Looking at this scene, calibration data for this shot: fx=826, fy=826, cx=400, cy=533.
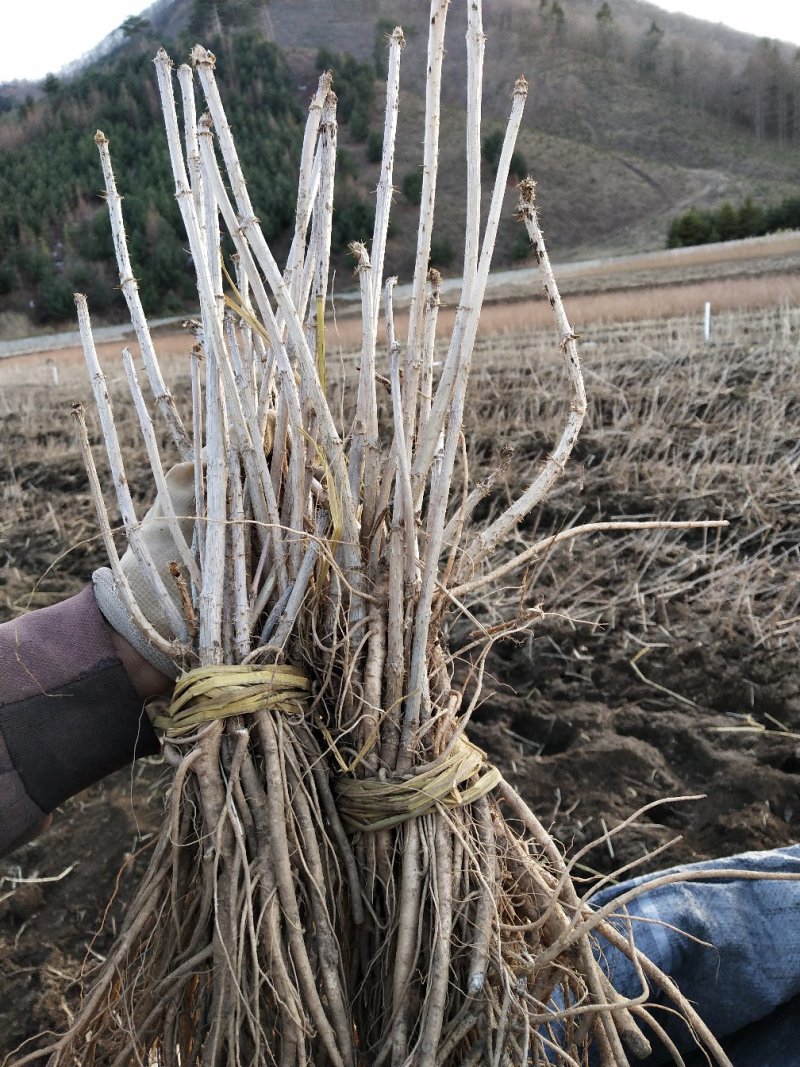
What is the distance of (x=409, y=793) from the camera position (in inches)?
42.1

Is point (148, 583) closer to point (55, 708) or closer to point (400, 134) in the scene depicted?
point (55, 708)

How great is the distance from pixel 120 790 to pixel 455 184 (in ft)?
131

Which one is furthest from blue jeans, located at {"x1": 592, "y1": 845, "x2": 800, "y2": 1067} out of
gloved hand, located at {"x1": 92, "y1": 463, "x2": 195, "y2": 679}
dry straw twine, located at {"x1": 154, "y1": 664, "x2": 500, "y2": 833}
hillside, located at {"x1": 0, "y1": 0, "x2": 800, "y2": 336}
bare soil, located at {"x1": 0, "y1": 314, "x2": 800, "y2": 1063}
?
hillside, located at {"x1": 0, "y1": 0, "x2": 800, "y2": 336}

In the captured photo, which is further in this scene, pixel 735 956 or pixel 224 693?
pixel 735 956

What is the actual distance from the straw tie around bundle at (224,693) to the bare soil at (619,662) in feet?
0.52

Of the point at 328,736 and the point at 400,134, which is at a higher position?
the point at 400,134

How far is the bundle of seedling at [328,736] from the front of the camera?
1.03 metres

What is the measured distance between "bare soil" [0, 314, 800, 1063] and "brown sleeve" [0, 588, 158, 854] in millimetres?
112

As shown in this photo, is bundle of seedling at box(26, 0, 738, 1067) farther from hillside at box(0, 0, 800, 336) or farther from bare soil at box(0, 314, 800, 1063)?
hillside at box(0, 0, 800, 336)

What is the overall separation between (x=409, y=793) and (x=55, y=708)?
0.57 meters

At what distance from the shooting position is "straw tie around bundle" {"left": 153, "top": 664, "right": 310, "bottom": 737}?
1059 millimetres

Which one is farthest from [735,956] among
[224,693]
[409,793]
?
[224,693]

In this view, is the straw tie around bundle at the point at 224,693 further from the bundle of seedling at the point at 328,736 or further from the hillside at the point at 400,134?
the hillside at the point at 400,134

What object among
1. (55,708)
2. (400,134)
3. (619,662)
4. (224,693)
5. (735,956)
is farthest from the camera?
(400,134)
